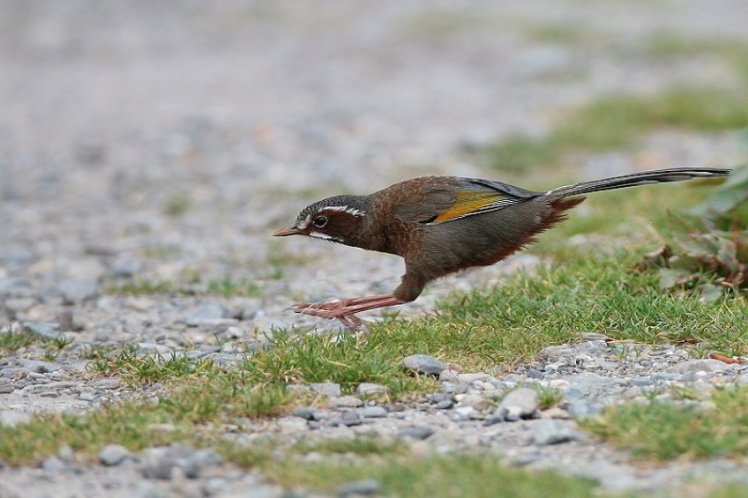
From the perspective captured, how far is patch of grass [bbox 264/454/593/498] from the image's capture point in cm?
418

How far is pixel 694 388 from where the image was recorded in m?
5.18

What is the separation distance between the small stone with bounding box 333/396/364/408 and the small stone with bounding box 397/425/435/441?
0.40 metres

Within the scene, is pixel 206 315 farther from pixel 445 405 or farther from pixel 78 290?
pixel 445 405

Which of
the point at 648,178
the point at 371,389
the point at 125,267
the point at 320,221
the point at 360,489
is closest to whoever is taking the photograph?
the point at 360,489

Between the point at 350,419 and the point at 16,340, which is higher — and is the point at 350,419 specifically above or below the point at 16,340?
below

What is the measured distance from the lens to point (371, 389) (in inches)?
217

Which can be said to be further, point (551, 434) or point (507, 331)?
point (507, 331)

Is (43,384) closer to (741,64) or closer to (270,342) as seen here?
(270,342)

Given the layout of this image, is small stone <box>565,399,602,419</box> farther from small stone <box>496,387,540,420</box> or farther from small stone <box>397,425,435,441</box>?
small stone <box>397,425,435,441</box>

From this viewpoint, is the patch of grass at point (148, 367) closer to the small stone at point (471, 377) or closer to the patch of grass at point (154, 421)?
the patch of grass at point (154, 421)

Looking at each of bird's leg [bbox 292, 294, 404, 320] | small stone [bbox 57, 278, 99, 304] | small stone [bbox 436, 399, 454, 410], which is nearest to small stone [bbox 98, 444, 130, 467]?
small stone [bbox 436, 399, 454, 410]

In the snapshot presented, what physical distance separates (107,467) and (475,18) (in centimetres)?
1554

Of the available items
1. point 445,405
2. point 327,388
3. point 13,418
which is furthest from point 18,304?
point 445,405

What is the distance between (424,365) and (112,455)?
153cm
